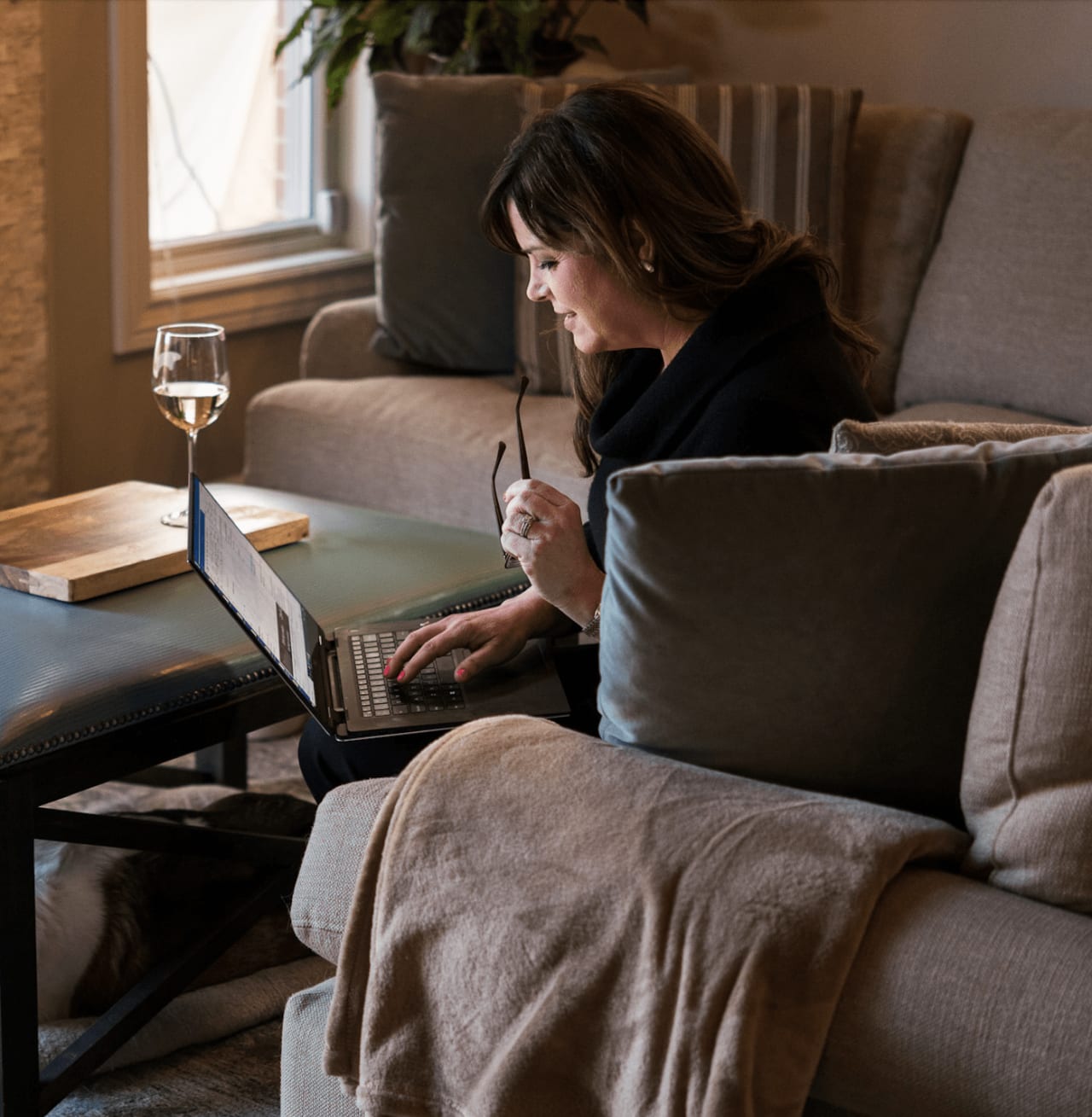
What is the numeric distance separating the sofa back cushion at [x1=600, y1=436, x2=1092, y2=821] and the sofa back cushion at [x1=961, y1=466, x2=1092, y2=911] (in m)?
0.04

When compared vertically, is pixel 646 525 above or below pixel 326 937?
above

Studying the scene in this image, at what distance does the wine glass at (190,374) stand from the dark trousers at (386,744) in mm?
468

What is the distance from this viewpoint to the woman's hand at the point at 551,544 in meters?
1.43

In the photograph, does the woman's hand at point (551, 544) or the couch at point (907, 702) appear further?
the woman's hand at point (551, 544)

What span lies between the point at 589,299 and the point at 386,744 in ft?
1.72

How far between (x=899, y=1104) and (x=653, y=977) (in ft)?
0.53

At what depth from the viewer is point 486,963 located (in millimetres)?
937

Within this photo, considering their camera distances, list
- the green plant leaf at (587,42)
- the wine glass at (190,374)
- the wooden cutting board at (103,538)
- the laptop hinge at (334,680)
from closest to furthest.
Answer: the laptop hinge at (334,680) < the wooden cutting board at (103,538) < the wine glass at (190,374) < the green plant leaf at (587,42)

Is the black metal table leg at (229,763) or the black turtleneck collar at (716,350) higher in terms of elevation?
the black turtleneck collar at (716,350)

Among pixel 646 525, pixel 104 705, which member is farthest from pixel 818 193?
pixel 646 525

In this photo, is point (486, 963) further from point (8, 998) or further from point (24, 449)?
point (24, 449)

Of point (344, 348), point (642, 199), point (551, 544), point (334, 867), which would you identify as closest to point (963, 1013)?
point (334, 867)

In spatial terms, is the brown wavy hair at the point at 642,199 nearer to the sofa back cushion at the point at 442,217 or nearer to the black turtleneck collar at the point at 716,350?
the black turtleneck collar at the point at 716,350

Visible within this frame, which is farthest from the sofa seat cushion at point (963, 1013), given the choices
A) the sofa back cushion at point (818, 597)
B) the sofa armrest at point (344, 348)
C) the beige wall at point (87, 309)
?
the beige wall at point (87, 309)
